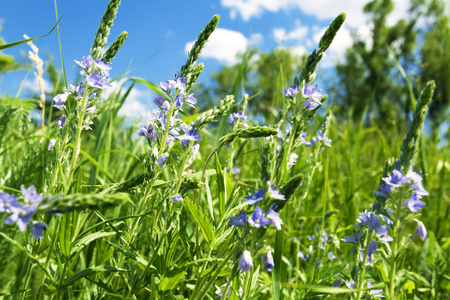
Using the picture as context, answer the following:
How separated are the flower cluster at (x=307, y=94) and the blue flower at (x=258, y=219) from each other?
1.80ft

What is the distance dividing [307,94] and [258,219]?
59 cm

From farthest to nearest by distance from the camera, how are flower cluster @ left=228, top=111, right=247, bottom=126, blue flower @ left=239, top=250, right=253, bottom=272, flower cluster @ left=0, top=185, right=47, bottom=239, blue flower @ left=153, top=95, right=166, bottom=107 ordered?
flower cluster @ left=228, top=111, right=247, bottom=126 < blue flower @ left=153, top=95, right=166, bottom=107 < blue flower @ left=239, top=250, right=253, bottom=272 < flower cluster @ left=0, top=185, right=47, bottom=239

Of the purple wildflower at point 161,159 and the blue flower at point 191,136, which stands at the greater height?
the blue flower at point 191,136

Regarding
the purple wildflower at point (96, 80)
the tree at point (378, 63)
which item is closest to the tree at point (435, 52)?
the tree at point (378, 63)

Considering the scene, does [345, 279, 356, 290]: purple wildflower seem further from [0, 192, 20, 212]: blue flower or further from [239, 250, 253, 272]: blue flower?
[0, 192, 20, 212]: blue flower

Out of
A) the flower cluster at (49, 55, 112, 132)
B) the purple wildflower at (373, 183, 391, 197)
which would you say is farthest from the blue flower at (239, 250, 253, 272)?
Answer: the flower cluster at (49, 55, 112, 132)

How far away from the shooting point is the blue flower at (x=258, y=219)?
99 centimetres

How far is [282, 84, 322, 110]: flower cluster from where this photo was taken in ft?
4.38

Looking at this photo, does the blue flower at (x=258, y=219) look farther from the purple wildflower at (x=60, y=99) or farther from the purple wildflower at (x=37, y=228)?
the purple wildflower at (x=60, y=99)

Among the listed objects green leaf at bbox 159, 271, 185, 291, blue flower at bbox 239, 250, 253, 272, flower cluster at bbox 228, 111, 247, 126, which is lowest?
green leaf at bbox 159, 271, 185, 291

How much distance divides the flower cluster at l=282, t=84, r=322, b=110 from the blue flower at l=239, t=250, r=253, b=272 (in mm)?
664

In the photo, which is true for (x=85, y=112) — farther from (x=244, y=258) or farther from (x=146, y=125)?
(x=244, y=258)

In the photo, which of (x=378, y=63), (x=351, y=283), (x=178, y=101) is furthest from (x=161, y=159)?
(x=378, y=63)

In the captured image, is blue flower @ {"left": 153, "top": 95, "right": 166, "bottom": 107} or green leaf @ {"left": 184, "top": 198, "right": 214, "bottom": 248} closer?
green leaf @ {"left": 184, "top": 198, "right": 214, "bottom": 248}
